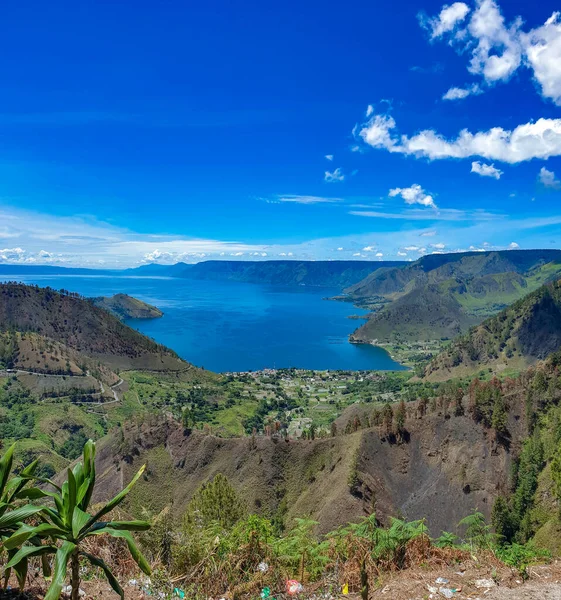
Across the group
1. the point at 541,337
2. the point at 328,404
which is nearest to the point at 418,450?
the point at 328,404

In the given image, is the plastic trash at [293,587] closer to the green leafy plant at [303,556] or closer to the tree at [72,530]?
the green leafy plant at [303,556]

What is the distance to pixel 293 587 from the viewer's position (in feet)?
30.5

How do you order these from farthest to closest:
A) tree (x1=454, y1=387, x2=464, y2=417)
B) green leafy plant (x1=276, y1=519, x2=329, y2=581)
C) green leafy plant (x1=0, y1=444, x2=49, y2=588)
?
1. tree (x1=454, y1=387, x2=464, y2=417)
2. green leafy plant (x1=276, y1=519, x2=329, y2=581)
3. green leafy plant (x1=0, y1=444, x2=49, y2=588)

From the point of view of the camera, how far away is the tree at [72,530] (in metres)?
5.56

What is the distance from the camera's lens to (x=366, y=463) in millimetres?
53250

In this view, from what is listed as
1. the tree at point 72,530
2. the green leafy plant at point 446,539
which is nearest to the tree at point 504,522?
the green leafy plant at point 446,539

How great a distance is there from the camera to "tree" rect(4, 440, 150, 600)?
219 inches

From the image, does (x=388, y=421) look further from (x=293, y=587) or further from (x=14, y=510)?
(x=14, y=510)

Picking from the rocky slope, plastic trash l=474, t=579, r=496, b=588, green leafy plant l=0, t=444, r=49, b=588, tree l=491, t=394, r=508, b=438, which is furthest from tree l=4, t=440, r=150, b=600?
tree l=491, t=394, r=508, b=438

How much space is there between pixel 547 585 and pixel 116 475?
62.7 metres

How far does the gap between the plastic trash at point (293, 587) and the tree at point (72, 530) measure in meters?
4.37

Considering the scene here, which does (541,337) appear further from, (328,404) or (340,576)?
(340,576)

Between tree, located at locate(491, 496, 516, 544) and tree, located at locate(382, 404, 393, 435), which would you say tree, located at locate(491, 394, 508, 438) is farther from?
tree, located at locate(382, 404, 393, 435)

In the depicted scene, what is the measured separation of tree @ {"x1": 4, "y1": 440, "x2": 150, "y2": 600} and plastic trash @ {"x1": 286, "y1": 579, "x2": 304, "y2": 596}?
14.3 feet
